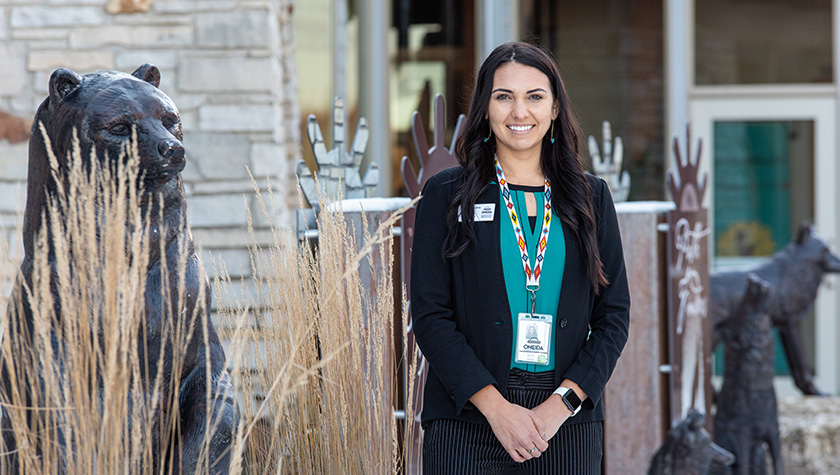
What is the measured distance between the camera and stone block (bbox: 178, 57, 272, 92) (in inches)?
164

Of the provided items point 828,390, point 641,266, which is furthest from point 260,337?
point 828,390

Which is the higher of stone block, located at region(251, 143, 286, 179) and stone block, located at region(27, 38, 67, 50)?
stone block, located at region(27, 38, 67, 50)

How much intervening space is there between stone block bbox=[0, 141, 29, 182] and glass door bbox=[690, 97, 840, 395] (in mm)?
4470

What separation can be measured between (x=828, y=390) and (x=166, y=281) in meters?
5.79

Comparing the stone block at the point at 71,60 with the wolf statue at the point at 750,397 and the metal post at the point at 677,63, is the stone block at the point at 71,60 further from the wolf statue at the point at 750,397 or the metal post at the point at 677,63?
the metal post at the point at 677,63

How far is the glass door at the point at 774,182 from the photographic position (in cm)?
629

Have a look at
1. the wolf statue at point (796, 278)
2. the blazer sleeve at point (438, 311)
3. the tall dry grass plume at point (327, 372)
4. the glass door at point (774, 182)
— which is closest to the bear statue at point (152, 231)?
the tall dry grass plume at point (327, 372)

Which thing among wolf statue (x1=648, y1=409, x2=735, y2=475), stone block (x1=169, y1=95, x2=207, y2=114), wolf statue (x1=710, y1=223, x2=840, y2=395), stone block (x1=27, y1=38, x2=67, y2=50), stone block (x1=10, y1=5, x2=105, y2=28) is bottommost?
wolf statue (x1=648, y1=409, x2=735, y2=475)

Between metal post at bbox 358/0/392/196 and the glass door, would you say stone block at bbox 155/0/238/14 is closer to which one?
metal post at bbox 358/0/392/196

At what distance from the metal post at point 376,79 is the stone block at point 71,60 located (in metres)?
2.35

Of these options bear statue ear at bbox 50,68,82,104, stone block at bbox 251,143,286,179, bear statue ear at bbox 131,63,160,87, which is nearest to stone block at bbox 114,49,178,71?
stone block at bbox 251,143,286,179

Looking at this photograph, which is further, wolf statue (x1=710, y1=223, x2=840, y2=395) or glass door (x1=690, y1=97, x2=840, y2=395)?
glass door (x1=690, y1=97, x2=840, y2=395)

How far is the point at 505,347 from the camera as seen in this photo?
1.63 m

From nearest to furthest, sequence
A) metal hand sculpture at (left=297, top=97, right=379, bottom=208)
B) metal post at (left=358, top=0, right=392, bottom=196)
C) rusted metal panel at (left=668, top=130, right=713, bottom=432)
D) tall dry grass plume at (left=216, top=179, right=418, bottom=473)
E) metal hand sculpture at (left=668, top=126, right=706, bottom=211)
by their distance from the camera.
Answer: tall dry grass plume at (left=216, top=179, right=418, bottom=473) → metal hand sculpture at (left=297, top=97, right=379, bottom=208) → rusted metal panel at (left=668, top=130, right=713, bottom=432) → metal hand sculpture at (left=668, top=126, right=706, bottom=211) → metal post at (left=358, top=0, right=392, bottom=196)
